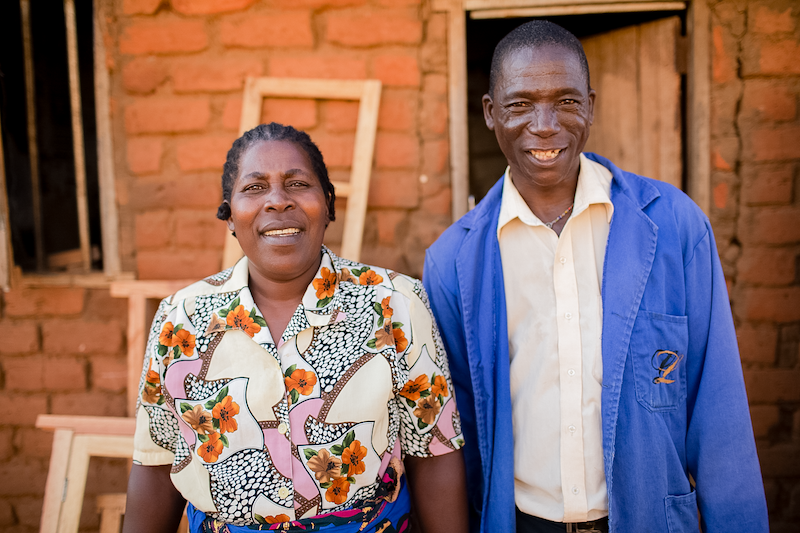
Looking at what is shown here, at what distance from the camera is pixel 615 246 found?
153 centimetres

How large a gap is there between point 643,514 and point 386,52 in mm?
2070

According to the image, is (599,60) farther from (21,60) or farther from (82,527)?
(82,527)

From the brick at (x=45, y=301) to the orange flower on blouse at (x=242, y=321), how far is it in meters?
1.55

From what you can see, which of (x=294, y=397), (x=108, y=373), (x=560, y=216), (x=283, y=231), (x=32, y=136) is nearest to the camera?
(x=294, y=397)

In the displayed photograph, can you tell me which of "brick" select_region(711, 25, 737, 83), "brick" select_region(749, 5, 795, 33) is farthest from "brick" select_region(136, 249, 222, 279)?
"brick" select_region(749, 5, 795, 33)

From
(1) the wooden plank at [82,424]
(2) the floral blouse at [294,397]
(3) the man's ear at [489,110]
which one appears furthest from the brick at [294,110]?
(1) the wooden plank at [82,424]

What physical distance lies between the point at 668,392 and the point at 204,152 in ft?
6.97

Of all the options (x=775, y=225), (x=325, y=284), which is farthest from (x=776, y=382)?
(x=325, y=284)

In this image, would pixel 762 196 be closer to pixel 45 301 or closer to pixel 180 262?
pixel 180 262

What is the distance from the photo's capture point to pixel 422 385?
5.00ft

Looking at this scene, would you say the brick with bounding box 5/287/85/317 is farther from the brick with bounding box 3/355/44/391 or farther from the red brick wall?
the red brick wall

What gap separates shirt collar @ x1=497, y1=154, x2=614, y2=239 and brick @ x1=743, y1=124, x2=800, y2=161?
122cm

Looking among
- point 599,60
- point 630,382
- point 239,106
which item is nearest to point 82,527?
point 239,106

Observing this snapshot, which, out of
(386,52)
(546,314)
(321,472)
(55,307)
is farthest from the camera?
(55,307)
